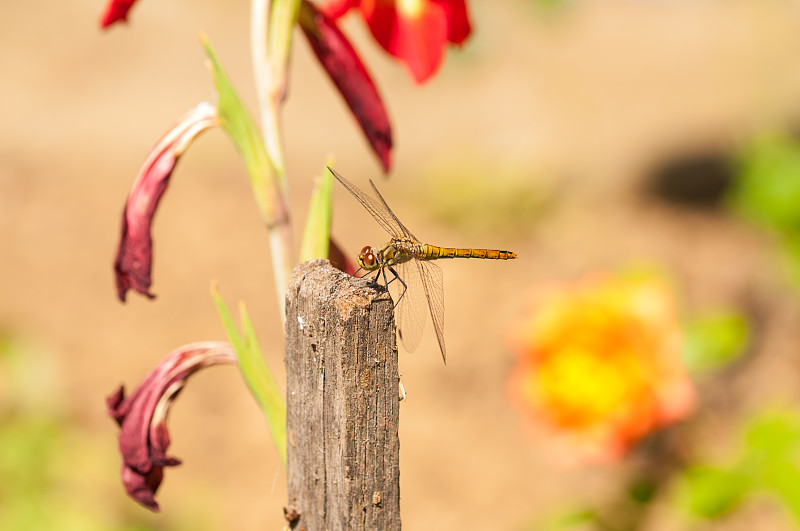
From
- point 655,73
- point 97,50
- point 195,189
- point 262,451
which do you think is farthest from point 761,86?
point 97,50

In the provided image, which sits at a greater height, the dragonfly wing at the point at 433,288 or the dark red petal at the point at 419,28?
the dark red petal at the point at 419,28

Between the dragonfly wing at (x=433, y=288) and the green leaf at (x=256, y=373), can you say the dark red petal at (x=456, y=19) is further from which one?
the green leaf at (x=256, y=373)

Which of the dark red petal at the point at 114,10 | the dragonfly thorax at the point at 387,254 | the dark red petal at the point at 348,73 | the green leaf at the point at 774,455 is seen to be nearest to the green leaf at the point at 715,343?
the green leaf at the point at 774,455

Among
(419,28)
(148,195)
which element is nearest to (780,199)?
(419,28)

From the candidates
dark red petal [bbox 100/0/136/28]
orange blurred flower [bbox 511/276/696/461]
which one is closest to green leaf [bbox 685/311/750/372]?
orange blurred flower [bbox 511/276/696/461]

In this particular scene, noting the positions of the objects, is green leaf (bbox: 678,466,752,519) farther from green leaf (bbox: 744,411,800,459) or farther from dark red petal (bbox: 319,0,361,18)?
dark red petal (bbox: 319,0,361,18)

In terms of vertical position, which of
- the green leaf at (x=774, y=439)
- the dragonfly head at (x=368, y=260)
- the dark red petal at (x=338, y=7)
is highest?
the dark red petal at (x=338, y=7)

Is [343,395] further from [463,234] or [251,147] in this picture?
[463,234]
